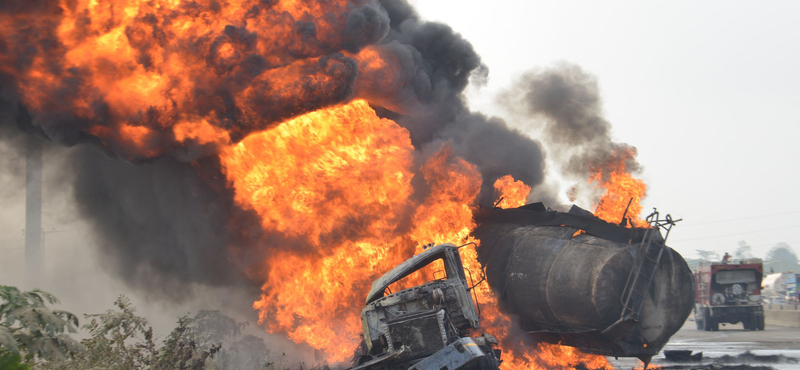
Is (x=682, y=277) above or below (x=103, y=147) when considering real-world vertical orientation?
below

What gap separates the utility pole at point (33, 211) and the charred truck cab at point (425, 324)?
1014 centimetres

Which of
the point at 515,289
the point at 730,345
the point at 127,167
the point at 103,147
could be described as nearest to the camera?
the point at 515,289

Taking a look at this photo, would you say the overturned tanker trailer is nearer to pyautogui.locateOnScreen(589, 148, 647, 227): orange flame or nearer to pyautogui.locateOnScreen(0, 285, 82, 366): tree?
pyautogui.locateOnScreen(589, 148, 647, 227): orange flame

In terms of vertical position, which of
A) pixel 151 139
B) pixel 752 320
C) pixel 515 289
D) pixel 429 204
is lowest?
pixel 752 320

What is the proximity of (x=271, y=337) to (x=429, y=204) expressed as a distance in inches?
314

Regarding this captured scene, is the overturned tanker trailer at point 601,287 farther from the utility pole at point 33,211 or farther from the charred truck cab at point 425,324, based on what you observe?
the utility pole at point 33,211

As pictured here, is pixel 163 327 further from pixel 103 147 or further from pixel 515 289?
pixel 515 289

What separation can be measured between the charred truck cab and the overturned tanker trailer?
201cm

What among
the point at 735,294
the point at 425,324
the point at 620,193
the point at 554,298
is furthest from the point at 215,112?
the point at 735,294

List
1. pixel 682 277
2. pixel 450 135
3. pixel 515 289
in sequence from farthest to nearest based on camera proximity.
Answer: pixel 450 135 → pixel 515 289 → pixel 682 277

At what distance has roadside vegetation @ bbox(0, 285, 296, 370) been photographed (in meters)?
4.93

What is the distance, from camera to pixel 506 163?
17.9 meters

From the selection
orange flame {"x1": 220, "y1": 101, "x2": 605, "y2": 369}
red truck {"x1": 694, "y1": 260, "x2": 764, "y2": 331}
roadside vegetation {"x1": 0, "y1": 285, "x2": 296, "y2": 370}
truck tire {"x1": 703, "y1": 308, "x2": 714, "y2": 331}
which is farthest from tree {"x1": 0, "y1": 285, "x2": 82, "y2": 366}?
truck tire {"x1": 703, "y1": 308, "x2": 714, "y2": 331}

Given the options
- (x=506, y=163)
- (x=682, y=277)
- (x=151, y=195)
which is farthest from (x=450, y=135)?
(x=151, y=195)
